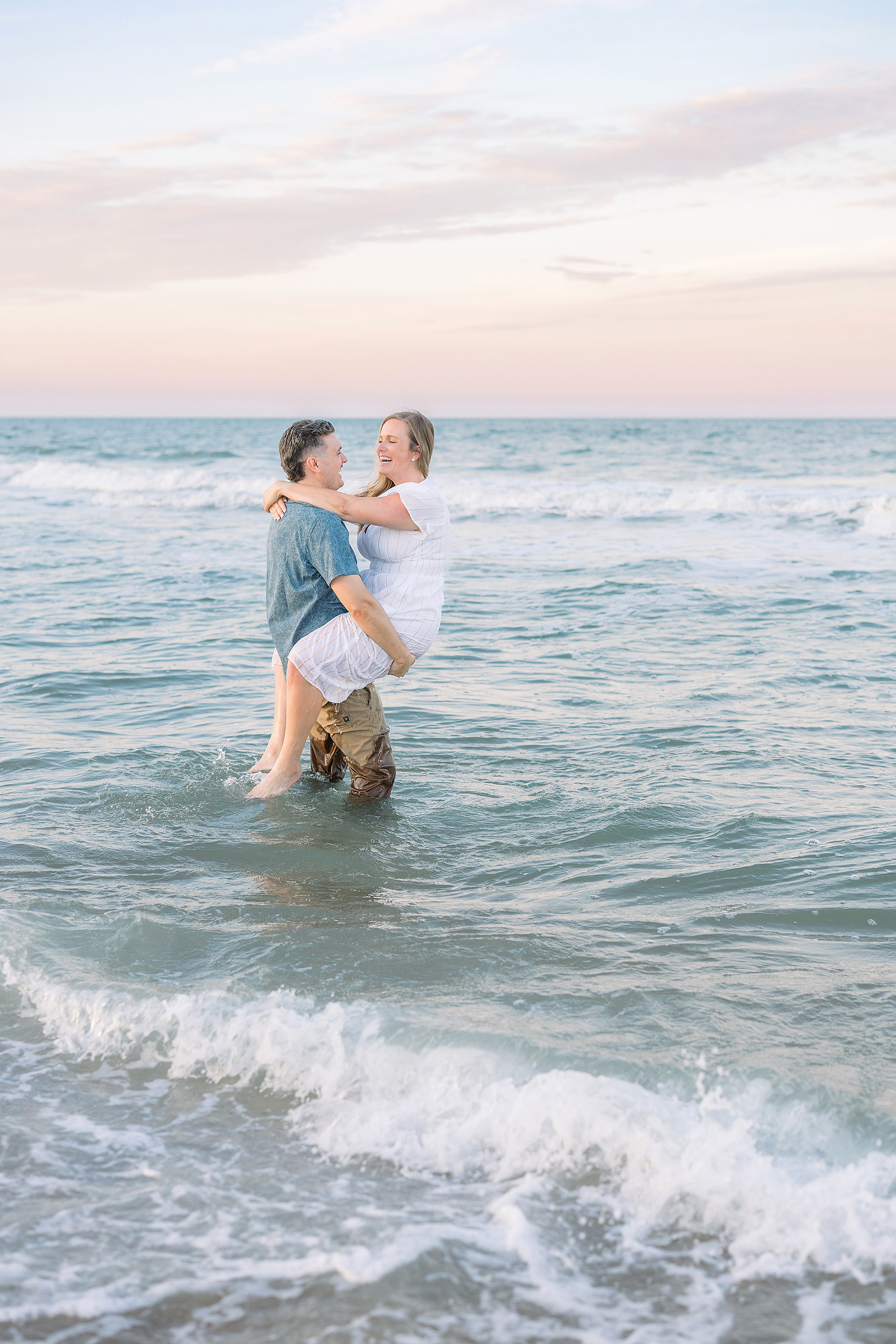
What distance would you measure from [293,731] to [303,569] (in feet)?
2.76

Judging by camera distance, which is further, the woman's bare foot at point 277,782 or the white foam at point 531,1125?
the woman's bare foot at point 277,782

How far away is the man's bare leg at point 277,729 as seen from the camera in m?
5.70

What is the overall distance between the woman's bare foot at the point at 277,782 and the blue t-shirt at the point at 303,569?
1.88ft

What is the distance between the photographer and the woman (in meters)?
5.04

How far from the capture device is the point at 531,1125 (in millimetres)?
2914

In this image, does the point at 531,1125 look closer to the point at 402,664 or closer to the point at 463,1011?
the point at 463,1011

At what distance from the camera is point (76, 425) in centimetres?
10494

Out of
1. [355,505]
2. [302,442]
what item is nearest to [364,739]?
[355,505]

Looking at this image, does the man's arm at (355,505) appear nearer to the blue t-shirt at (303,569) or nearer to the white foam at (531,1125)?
the blue t-shirt at (303,569)

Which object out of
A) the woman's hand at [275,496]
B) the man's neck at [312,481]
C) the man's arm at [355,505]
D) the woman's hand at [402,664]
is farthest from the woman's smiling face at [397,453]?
the woman's hand at [402,664]

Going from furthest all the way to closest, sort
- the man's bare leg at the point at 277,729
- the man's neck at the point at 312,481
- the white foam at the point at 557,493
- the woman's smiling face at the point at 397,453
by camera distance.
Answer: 1. the white foam at the point at 557,493
2. the man's bare leg at the point at 277,729
3. the man's neck at the point at 312,481
4. the woman's smiling face at the point at 397,453

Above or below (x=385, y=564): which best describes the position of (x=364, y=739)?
below

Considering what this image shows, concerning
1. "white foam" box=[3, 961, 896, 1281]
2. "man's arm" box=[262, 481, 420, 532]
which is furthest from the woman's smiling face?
"white foam" box=[3, 961, 896, 1281]

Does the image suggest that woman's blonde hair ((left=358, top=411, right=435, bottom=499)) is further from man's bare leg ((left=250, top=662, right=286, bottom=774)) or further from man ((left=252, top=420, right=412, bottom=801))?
man's bare leg ((left=250, top=662, right=286, bottom=774))
